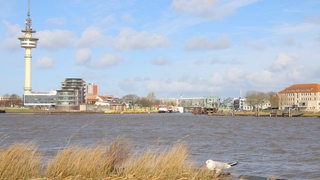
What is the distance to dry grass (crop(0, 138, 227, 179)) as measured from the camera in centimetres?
1420

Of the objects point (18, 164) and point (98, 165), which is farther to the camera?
point (98, 165)

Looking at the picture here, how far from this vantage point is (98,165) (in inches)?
597

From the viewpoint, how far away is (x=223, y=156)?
2889 centimetres

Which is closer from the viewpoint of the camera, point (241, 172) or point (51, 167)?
point (51, 167)

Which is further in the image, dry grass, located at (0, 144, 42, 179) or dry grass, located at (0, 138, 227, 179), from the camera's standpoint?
dry grass, located at (0, 138, 227, 179)

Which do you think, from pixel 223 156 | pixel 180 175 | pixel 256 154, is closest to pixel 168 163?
pixel 180 175

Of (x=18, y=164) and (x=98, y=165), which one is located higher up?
(x=18, y=164)

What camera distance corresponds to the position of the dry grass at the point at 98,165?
46.6ft

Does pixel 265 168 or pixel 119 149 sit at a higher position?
pixel 119 149

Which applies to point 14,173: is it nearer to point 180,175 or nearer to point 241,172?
point 180,175

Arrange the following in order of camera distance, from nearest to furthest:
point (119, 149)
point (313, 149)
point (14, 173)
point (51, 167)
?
point (14, 173)
point (51, 167)
point (119, 149)
point (313, 149)

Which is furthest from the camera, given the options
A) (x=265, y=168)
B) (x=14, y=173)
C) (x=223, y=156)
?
(x=223, y=156)

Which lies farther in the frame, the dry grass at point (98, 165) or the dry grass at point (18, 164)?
the dry grass at point (98, 165)

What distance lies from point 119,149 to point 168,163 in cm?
180
